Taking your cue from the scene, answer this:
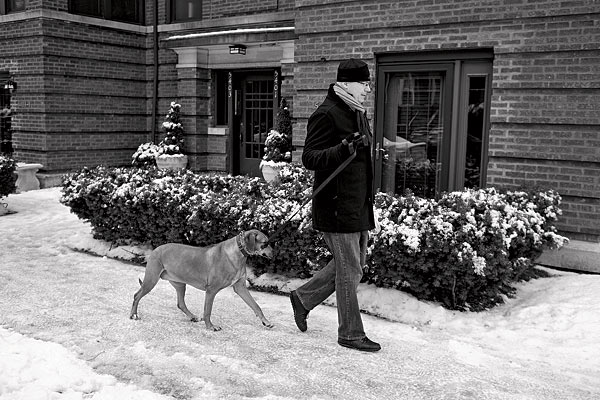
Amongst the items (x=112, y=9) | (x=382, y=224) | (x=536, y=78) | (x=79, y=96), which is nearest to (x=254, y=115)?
(x=79, y=96)

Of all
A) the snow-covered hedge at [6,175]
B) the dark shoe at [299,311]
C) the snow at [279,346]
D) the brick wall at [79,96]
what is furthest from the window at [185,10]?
the dark shoe at [299,311]

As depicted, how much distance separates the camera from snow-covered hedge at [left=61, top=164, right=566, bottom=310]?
555cm

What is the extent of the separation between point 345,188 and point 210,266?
1.37m

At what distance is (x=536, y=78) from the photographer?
722 centimetres

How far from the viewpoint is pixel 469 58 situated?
7730 mm

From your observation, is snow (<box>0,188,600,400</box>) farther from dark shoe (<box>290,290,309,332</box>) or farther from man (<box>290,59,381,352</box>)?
man (<box>290,59,381,352</box>)

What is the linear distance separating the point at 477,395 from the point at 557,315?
196 centimetres

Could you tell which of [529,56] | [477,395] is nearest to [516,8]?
[529,56]

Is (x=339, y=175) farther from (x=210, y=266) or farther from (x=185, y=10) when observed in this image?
(x=185, y=10)

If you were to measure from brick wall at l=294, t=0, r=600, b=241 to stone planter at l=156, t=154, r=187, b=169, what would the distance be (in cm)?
754

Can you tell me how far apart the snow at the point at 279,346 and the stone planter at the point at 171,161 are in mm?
7714

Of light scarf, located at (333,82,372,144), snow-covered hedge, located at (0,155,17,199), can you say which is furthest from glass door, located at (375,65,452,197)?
snow-covered hedge, located at (0,155,17,199)

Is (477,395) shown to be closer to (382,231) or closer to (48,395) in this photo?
(382,231)

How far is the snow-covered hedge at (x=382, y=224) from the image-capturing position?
555 cm
